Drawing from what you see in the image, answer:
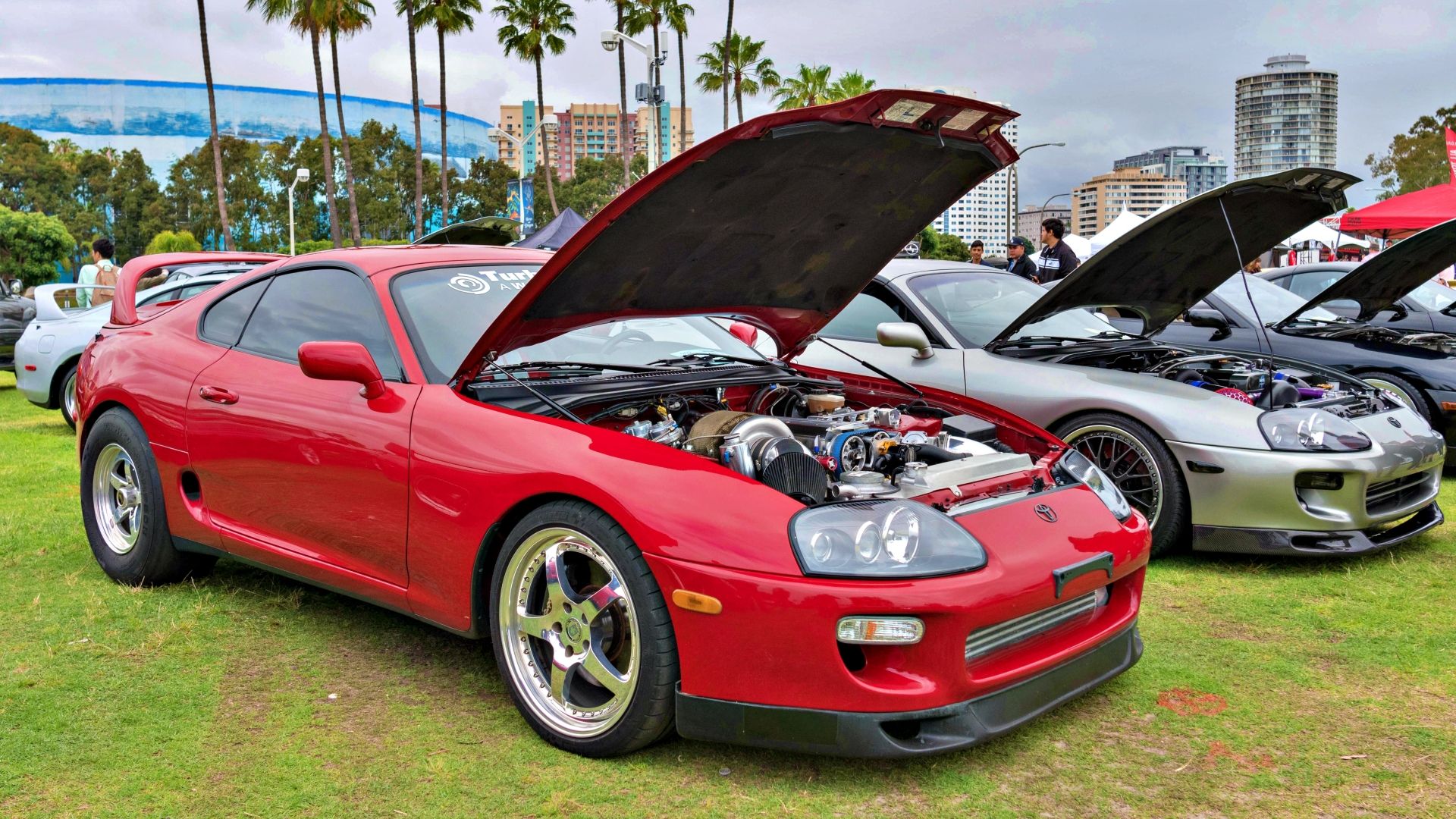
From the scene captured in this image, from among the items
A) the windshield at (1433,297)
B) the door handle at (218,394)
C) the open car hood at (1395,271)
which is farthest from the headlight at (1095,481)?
the windshield at (1433,297)

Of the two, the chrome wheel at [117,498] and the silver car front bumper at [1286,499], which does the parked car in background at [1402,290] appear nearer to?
the silver car front bumper at [1286,499]

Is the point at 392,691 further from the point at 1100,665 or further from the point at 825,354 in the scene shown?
the point at 825,354

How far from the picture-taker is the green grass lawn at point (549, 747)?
8.65 ft

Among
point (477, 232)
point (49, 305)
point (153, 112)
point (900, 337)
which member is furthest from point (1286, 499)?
point (153, 112)

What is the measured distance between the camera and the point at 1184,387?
487cm

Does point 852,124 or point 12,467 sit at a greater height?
point 852,124

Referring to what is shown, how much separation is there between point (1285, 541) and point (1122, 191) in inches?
5041

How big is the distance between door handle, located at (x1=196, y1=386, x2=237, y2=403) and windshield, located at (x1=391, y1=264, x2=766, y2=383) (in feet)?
2.43

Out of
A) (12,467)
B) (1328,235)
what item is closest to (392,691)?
(12,467)

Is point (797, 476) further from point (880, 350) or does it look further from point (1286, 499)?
point (880, 350)

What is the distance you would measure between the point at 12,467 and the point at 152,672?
192 inches

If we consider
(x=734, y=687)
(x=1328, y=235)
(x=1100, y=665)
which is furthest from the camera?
(x=1328, y=235)

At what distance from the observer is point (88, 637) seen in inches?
149

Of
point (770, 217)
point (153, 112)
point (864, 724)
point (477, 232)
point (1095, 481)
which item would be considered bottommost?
point (864, 724)
